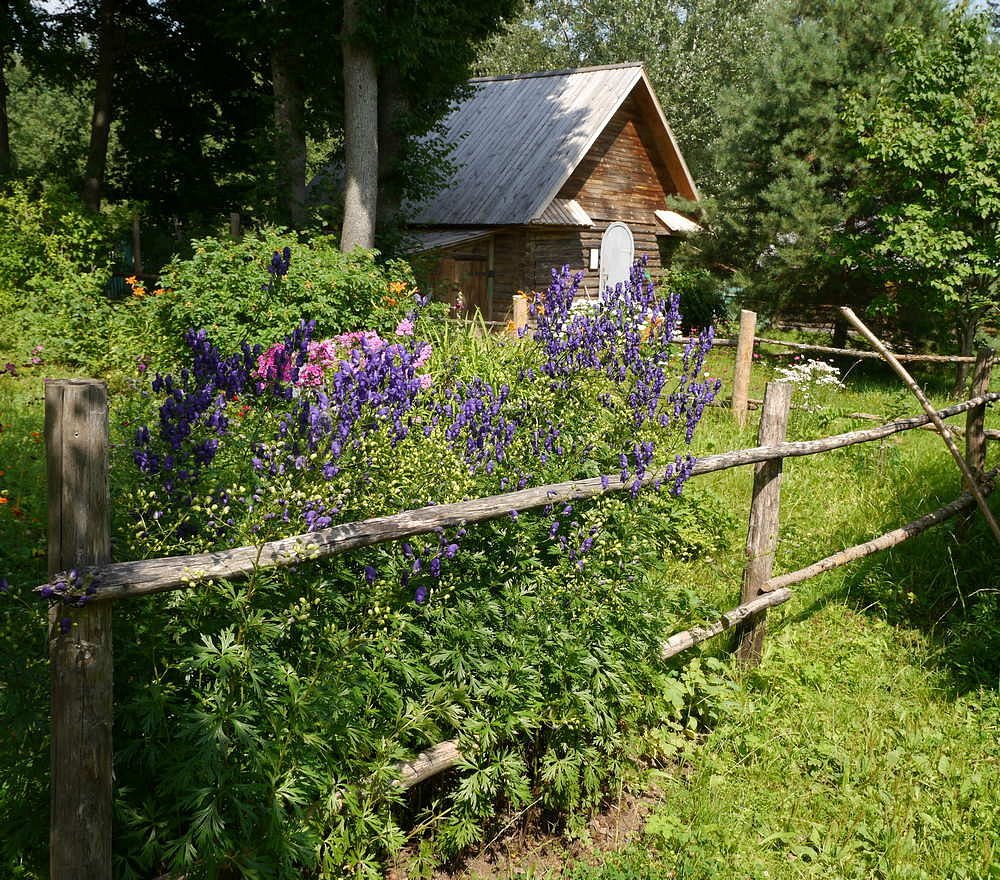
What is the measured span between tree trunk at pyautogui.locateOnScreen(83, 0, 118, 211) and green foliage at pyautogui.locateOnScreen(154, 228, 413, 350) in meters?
9.54

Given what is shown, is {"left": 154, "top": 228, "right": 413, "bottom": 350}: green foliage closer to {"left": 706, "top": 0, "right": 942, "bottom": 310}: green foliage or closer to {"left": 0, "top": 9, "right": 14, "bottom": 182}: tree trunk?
{"left": 706, "top": 0, "right": 942, "bottom": 310}: green foliage

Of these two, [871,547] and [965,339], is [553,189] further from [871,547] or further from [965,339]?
[871,547]

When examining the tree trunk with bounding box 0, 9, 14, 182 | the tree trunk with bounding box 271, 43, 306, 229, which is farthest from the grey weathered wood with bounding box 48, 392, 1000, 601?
the tree trunk with bounding box 0, 9, 14, 182

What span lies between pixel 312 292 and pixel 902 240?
27.5 ft

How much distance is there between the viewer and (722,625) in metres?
4.25

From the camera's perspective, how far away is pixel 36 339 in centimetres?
1108

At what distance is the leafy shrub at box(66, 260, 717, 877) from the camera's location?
2.37 meters

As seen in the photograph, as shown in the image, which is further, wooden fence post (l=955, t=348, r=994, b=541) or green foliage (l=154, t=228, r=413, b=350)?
green foliage (l=154, t=228, r=413, b=350)

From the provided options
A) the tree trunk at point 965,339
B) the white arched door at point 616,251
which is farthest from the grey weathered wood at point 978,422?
the white arched door at point 616,251

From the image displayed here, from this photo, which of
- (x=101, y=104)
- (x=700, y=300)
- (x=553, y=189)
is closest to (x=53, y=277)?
(x=101, y=104)

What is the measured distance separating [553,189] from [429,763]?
15.5 metres

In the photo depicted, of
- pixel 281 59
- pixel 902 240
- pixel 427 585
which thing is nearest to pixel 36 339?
pixel 281 59

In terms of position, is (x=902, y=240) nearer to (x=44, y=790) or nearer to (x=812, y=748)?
(x=812, y=748)

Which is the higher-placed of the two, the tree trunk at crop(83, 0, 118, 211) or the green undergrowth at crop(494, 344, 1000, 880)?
the tree trunk at crop(83, 0, 118, 211)
